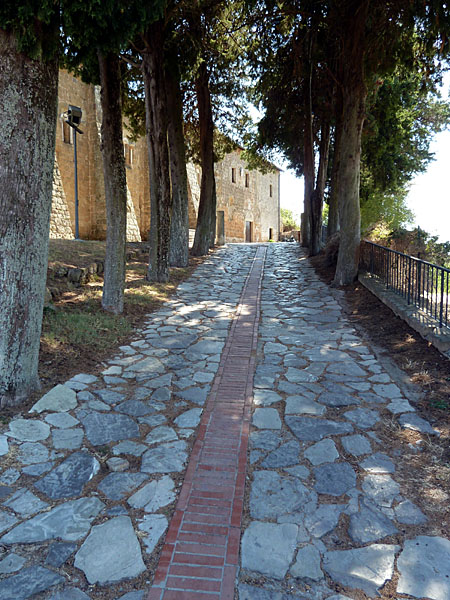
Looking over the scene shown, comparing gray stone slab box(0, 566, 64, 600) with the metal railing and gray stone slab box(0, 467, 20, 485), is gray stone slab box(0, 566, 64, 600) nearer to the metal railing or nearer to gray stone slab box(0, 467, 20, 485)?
gray stone slab box(0, 467, 20, 485)

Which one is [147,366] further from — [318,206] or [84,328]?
[318,206]

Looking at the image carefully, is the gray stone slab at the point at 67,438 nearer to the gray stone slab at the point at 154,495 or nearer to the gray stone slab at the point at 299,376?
the gray stone slab at the point at 154,495

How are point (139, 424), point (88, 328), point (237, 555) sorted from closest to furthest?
point (237, 555) → point (139, 424) → point (88, 328)

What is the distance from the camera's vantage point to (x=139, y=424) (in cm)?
385

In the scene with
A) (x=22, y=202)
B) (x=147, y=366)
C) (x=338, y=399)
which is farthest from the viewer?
(x=147, y=366)

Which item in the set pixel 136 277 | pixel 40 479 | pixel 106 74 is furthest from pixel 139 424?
pixel 136 277

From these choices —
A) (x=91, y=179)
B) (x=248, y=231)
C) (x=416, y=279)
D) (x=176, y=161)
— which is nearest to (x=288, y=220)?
(x=248, y=231)

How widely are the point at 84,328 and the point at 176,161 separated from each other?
706cm

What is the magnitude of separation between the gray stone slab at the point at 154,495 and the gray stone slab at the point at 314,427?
1186 millimetres

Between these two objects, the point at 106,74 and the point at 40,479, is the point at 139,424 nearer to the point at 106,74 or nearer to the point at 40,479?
the point at 40,479

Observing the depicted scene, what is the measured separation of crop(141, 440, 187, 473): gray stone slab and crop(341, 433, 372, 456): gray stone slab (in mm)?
1278

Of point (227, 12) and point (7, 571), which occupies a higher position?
point (227, 12)

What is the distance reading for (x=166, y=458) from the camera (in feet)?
11.0

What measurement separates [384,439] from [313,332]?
3123 millimetres
